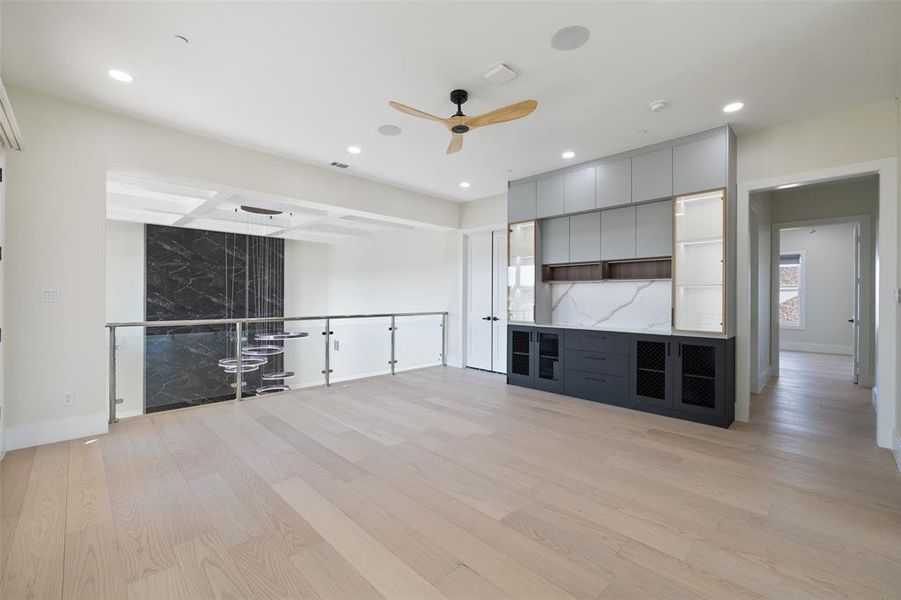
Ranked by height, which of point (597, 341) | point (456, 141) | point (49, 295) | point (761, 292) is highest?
point (456, 141)

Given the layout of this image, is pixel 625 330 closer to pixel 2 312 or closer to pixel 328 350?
pixel 328 350

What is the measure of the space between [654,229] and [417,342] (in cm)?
405

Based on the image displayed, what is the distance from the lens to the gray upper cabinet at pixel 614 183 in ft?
14.7

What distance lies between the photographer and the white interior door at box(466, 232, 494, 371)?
6715 millimetres

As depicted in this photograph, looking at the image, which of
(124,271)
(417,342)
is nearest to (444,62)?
(417,342)

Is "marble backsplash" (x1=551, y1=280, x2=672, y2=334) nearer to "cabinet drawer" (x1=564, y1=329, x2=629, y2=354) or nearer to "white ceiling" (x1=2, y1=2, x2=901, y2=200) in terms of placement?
"cabinet drawer" (x1=564, y1=329, x2=629, y2=354)

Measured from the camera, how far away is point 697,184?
3988 mm

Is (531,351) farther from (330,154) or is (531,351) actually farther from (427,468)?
(330,154)

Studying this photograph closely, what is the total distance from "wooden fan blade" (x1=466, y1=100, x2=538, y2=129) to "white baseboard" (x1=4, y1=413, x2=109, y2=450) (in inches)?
166

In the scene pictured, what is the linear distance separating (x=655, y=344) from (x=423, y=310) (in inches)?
172

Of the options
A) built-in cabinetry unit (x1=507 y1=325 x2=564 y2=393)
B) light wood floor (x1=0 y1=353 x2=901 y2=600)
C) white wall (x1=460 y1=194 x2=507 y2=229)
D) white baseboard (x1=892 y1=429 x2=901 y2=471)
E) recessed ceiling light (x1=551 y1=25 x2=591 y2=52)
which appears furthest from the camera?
white wall (x1=460 y1=194 x2=507 y2=229)

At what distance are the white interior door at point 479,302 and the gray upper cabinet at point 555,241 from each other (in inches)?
54.8

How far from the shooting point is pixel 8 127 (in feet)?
9.05

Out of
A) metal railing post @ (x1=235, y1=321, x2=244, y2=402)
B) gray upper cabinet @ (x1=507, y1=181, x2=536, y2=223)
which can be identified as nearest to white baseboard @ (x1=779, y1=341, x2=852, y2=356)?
gray upper cabinet @ (x1=507, y1=181, x2=536, y2=223)
